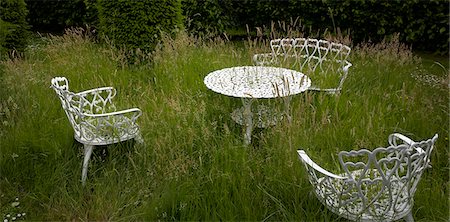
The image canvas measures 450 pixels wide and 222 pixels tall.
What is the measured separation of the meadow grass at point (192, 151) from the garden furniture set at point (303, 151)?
143 mm

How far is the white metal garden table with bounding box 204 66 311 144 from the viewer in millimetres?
3494

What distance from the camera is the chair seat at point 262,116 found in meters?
3.53

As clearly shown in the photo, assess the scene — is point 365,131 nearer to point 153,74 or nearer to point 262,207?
point 262,207

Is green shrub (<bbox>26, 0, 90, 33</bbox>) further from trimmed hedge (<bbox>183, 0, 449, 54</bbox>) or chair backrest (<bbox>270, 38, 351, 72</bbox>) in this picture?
chair backrest (<bbox>270, 38, 351, 72</bbox>)

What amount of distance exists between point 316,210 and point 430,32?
4578 mm

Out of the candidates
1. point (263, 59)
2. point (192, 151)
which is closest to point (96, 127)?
point (192, 151)

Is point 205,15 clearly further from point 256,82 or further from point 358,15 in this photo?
point 256,82

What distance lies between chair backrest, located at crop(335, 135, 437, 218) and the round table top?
3.31 ft

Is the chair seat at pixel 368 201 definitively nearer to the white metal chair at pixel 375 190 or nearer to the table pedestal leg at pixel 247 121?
the white metal chair at pixel 375 190

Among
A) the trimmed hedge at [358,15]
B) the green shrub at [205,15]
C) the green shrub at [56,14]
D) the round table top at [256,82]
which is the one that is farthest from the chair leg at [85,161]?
the green shrub at [56,14]

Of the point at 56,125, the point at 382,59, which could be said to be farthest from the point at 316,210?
the point at 382,59

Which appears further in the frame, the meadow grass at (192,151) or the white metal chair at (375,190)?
the meadow grass at (192,151)

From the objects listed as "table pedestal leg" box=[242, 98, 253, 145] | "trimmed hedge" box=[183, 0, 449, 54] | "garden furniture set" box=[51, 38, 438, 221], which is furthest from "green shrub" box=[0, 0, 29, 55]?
"table pedestal leg" box=[242, 98, 253, 145]

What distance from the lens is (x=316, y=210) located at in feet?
9.21
